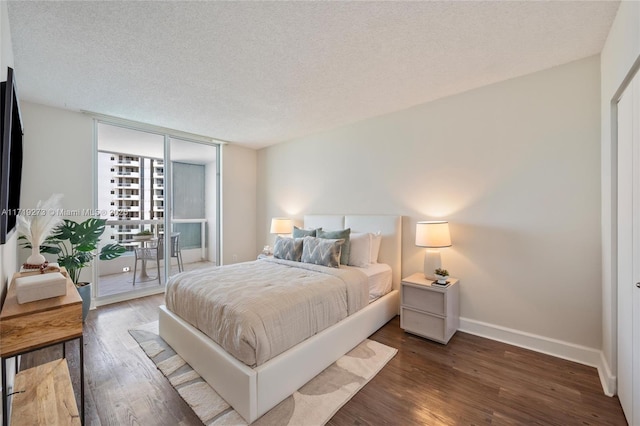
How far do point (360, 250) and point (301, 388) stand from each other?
5.52 feet

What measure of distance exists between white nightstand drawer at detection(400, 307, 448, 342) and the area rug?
0.39 metres

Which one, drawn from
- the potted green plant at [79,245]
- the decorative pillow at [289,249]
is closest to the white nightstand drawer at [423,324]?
the decorative pillow at [289,249]

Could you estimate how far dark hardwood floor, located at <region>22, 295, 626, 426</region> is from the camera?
1.68 m

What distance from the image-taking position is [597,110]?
7.35ft

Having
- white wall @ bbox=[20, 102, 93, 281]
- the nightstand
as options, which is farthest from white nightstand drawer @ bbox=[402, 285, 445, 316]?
white wall @ bbox=[20, 102, 93, 281]

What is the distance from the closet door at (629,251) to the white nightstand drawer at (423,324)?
1191mm

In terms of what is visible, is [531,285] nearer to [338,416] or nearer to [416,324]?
[416,324]

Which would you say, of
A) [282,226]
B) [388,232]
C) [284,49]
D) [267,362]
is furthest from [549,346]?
[282,226]

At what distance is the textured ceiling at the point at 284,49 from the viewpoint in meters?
1.76

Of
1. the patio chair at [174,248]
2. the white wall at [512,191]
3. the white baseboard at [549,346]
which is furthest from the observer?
the patio chair at [174,248]

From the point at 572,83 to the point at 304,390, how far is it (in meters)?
3.46

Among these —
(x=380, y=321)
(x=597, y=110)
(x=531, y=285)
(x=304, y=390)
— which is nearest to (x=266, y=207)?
(x=380, y=321)

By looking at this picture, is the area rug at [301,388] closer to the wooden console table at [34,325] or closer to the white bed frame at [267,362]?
the white bed frame at [267,362]

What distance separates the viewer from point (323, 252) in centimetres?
304
